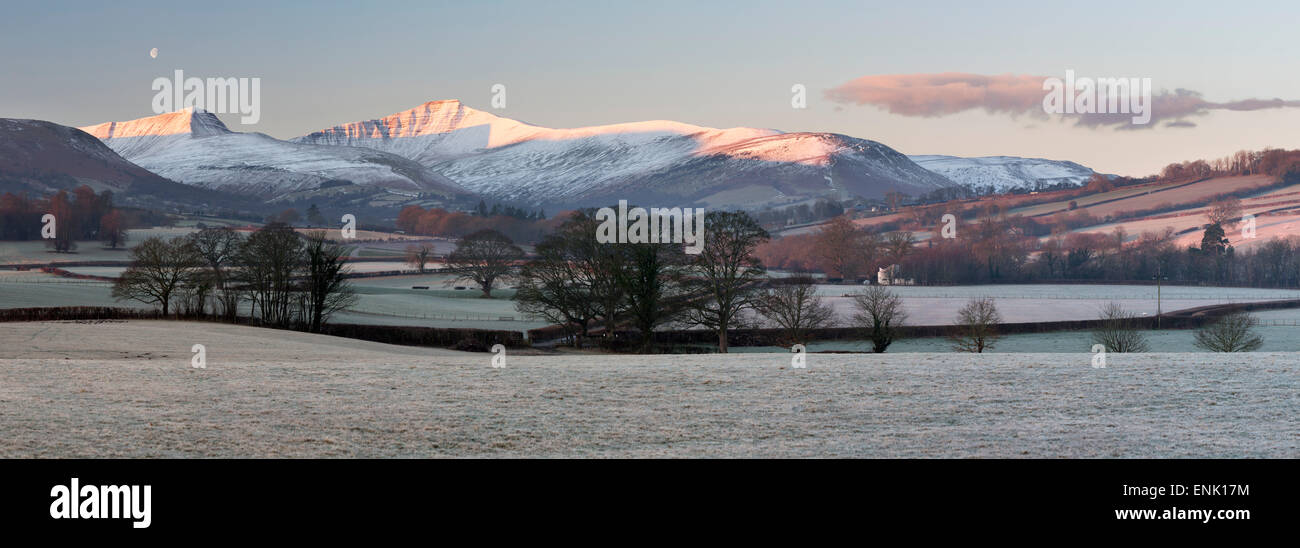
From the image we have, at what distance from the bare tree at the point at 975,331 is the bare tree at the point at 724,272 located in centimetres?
1393

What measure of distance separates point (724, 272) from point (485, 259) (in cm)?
5540

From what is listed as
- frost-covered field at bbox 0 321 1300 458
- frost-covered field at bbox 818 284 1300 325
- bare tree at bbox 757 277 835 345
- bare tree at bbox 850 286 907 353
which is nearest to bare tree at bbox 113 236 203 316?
bare tree at bbox 757 277 835 345

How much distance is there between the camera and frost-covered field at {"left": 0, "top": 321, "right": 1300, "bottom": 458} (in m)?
18.2

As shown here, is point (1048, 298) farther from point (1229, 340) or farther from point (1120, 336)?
point (1229, 340)

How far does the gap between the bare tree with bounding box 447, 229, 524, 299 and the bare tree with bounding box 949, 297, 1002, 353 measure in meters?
48.3

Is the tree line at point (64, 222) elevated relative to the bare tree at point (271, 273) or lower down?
elevated

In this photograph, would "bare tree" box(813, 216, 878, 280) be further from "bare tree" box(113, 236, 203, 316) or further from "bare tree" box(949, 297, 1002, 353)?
"bare tree" box(113, 236, 203, 316)

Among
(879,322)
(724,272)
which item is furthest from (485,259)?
(879,322)

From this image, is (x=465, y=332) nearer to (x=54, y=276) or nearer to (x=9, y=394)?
(x=9, y=394)

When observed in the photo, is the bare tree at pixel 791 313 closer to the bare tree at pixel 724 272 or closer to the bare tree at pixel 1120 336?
the bare tree at pixel 724 272

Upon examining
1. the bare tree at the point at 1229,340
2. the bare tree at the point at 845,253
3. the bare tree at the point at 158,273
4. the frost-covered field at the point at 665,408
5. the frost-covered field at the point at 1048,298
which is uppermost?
the bare tree at the point at 845,253

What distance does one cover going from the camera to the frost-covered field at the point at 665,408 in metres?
18.2

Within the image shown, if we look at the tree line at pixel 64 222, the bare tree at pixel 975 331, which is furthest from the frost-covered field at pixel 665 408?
the tree line at pixel 64 222
